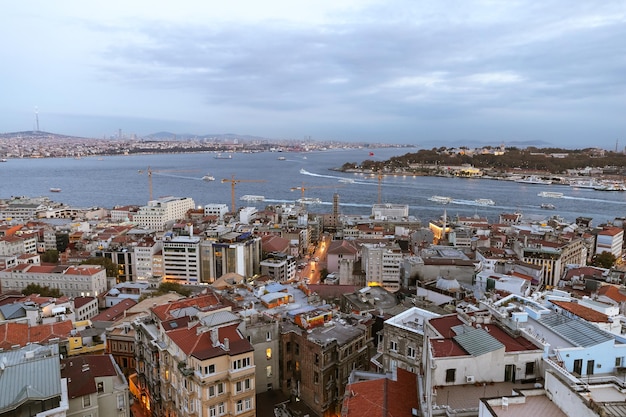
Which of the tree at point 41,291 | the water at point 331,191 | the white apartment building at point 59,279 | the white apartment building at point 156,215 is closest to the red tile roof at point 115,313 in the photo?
the tree at point 41,291

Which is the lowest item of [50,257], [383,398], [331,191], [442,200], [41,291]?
[331,191]

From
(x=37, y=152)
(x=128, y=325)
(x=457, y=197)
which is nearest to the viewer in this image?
(x=128, y=325)

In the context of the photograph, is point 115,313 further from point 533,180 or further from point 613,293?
point 533,180

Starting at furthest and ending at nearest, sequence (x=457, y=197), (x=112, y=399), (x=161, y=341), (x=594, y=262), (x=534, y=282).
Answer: (x=457, y=197)
(x=594, y=262)
(x=534, y=282)
(x=161, y=341)
(x=112, y=399)

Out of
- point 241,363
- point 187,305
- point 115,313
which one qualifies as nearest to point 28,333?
point 187,305

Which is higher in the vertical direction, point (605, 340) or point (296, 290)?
point (605, 340)

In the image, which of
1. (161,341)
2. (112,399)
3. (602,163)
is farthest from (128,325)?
(602,163)

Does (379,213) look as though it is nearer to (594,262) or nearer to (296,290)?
(594,262)
